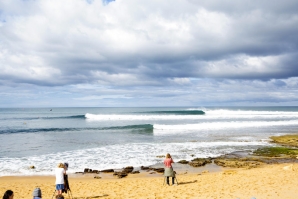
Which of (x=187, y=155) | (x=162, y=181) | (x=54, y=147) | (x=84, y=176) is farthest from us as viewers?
(x=54, y=147)

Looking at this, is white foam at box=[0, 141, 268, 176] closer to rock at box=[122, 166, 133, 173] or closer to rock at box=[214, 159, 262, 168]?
rock at box=[122, 166, 133, 173]

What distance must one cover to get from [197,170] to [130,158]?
5.23 m

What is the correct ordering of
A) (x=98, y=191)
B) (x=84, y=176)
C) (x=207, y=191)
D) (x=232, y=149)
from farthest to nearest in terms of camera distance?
1. (x=232, y=149)
2. (x=84, y=176)
3. (x=98, y=191)
4. (x=207, y=191)

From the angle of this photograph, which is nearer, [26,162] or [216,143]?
[26,162]

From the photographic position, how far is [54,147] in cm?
2267

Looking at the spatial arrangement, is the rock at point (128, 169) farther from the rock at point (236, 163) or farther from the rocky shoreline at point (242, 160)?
the rock at point (236, 163)

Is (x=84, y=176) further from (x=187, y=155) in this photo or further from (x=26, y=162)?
(x=187, y=155)

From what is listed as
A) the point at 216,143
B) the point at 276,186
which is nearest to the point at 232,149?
A: the point at 216,143

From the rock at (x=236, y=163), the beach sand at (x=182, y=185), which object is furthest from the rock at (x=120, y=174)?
the rock at (x=236, y=163)

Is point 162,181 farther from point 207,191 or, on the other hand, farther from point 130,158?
point 130,158

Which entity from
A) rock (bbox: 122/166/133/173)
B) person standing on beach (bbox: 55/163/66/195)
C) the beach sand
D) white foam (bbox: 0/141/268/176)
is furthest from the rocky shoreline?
person standing on beach (bbox: 55/163/66/195)

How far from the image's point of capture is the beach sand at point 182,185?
9.70 metres

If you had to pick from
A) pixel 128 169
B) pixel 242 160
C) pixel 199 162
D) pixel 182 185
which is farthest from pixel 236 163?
pixel 128 169

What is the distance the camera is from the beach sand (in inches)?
382
